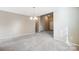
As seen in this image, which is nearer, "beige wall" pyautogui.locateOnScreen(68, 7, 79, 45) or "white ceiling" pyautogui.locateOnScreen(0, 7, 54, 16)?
"beige wall" pyautogui.locateOnScreen(68, 7, 79, 45)

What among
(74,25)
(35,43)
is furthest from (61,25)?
(35,43)

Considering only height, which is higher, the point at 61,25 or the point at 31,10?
the point at 31,10

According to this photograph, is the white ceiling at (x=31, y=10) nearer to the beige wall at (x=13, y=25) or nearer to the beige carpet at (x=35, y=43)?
the beige wall at (x=13, y=25)

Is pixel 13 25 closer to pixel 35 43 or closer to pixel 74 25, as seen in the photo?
pixel 35 43

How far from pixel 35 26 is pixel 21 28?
0.51 meters

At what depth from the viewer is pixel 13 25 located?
8.97 ft

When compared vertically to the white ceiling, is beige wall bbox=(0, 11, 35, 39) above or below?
below

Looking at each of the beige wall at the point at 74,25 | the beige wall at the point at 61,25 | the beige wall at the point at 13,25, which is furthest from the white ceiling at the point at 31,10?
the beige wall at the point at 74,25

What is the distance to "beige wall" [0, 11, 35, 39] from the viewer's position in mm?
2520

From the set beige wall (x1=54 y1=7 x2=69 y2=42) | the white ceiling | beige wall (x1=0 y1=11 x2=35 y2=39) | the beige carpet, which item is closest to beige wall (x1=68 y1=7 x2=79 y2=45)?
beige wall (x1=54 y1=7 x2=69 y2=42)

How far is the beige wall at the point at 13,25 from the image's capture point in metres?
2.52

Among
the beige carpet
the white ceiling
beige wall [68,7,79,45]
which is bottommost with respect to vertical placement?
the beige carpet

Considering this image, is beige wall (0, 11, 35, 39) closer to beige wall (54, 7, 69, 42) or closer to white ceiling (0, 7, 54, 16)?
white ceiling (0, 7, 54, 16)
